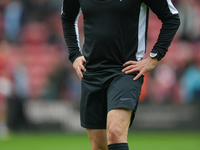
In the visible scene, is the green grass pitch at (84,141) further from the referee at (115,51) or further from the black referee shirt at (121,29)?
the black referee shirt at (121,29)

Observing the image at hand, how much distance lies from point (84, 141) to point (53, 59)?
4203 millimetres

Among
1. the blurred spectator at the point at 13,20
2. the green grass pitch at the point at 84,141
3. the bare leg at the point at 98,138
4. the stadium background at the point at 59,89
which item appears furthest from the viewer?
the blurred spectator at the point at 13,20

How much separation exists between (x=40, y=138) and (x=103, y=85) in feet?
19.8

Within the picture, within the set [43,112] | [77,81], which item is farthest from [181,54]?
[43,112]

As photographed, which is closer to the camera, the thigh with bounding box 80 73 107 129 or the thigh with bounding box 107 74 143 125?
the thigh with bounding box 107 74 143 125

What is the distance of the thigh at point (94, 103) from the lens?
12.8ft

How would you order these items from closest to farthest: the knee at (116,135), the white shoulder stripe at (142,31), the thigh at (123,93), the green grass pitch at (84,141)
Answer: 1. the knee at (116,135)
2. the thigh at (123,93)
3. the white shoulder stripe at (142,31)
4. the green grass pitch at (84,141)

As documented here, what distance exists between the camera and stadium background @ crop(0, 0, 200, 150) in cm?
977

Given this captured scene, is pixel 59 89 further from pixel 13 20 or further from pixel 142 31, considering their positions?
pixel 142 31

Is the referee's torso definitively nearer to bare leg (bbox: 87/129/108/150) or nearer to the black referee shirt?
the black referee shirt

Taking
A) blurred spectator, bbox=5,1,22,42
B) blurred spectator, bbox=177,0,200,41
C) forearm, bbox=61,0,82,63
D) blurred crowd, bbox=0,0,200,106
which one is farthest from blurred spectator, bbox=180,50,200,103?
forearm, bbox=61,0,82,63

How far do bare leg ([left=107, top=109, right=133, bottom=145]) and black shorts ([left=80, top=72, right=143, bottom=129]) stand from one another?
0.06m

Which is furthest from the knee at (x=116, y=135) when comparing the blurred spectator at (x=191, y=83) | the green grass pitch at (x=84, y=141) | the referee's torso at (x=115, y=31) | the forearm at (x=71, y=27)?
the blurred spectator at (x=191, y=83)

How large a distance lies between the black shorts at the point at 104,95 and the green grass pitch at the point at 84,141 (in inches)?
163
